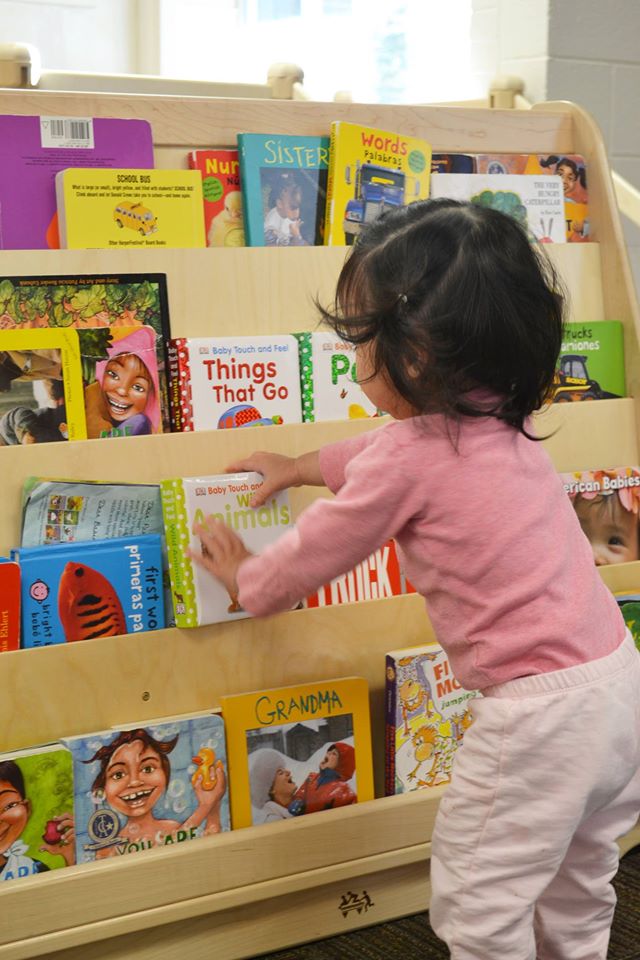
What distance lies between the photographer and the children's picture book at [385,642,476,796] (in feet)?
4.57

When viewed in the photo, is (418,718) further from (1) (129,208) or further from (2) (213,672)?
(1) (129,208)

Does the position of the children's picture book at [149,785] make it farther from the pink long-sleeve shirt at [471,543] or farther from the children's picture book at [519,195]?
the children's picture book at [519,195]

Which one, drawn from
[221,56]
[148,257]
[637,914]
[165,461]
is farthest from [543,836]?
[221,56]

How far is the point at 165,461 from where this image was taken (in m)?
1.33

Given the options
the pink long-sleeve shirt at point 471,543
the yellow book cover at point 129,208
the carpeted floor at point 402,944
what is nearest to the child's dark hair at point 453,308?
the pink long-sleeve shirt at point 471,543

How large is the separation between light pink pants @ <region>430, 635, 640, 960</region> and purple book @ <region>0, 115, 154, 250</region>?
2.47 feet

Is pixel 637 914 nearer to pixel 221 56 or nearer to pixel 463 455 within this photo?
pixel 463 455

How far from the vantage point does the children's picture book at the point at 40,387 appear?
1.27m

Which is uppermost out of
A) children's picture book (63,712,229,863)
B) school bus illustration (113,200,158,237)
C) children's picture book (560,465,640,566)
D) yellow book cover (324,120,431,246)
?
yellow book cover (324,120,431,246)

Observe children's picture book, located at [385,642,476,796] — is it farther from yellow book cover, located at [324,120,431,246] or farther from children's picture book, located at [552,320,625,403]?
yellow book cover, located at [324,120,431,246]

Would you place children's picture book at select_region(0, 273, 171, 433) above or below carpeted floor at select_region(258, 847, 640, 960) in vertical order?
above

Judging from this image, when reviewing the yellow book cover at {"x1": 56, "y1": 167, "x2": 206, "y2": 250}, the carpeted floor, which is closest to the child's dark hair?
the yellow book cover at {"x1": 56, "y1": 167, "x2": 206, "y2": 250}

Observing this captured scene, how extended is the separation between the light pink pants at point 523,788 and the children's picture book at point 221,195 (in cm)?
70

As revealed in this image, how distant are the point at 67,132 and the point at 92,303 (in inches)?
8.3
